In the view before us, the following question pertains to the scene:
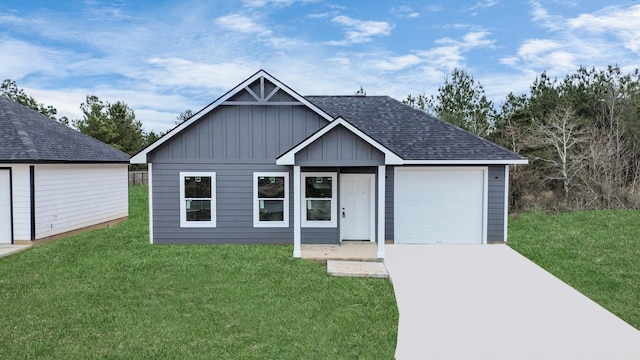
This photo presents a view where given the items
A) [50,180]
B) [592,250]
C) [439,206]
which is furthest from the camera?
[50,180]

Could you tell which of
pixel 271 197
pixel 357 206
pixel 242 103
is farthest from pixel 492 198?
pixel 242 103

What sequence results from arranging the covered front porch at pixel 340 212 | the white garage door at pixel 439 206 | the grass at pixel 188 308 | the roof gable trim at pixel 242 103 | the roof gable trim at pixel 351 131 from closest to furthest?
the grass at pixel 188 308 < the roof gable trim at pixel 351 131 < the covered front porch at pixel 340 212 < the roof gable trim at pixel 242 103 < the white garage door at pixel 439 206

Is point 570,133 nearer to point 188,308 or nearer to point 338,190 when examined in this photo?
point 338,190

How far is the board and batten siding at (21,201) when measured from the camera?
36.6 feet

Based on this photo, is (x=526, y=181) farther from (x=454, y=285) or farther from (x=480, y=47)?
(x=454, y=285)

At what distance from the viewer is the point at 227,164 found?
11.0 meters

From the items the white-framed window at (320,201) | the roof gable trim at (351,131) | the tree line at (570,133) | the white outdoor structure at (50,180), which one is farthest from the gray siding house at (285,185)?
the tree line at (570,133)

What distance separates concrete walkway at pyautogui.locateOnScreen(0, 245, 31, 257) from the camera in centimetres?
1009

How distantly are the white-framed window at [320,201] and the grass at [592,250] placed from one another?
539 centimetres

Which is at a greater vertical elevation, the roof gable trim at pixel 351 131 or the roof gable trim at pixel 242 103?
the roof gable trim at pixel 242 103

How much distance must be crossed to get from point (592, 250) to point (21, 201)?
16.4 meters

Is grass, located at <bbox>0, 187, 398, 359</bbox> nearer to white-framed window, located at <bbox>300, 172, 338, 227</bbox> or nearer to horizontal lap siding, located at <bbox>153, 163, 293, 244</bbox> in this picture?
horizontal lap siding, located at <bbox>153, 163, 293, 244</bbox>

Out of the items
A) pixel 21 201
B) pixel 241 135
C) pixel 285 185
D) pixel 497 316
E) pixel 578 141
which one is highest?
pixel 578 141

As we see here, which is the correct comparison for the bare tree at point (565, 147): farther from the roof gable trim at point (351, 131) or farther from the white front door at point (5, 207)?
the white front door at point (5, 207)
